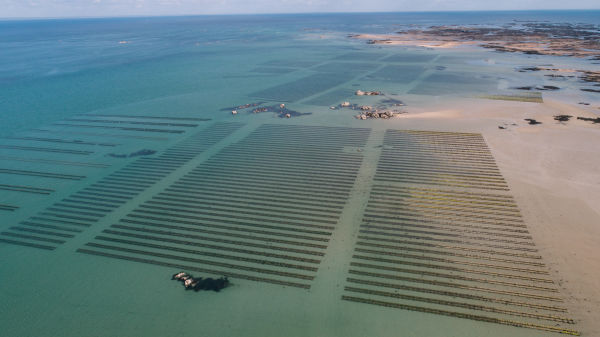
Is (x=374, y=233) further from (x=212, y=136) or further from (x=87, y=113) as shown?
(x=87, y=113)

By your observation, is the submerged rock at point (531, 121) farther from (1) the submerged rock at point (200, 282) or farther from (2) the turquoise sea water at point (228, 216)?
(1) the submerged rock at point (200, 282)

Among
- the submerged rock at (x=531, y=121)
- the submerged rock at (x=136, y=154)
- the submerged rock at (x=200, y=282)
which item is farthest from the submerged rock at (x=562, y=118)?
Result: the submerged rock at (x=136, y=154)

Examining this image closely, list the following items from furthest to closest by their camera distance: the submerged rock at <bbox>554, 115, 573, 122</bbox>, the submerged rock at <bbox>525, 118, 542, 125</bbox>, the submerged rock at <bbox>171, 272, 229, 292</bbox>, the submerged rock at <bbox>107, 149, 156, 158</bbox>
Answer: the submerged rock at <bbox>554, 115, 573, 122</bbox>
the submerged rock at <bbox>525, 118, 542, 125</bbox>
the submerged rock at <bbox>107, 149, 156, 158</bbox>
the submerged rock at <bbox>171, 272, 229, 292</bbox>

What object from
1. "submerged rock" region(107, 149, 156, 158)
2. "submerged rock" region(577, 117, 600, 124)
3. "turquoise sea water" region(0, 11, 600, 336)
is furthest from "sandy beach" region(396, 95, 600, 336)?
"submerged rock" region(107, 149, 156, 158)

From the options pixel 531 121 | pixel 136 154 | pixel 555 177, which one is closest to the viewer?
pixel 555 177

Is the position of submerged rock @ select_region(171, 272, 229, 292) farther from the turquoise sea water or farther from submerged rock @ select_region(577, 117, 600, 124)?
submerged rock @ select_region(577, 117, 600, 124)

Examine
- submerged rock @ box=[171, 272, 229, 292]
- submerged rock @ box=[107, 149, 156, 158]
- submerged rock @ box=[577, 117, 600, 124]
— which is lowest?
submerged rock @ box=[171, 272, 229, 292]

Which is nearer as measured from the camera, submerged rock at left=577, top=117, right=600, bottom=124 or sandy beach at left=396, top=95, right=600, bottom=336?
sandy beach at left=396, top=95, right=600, bottom=336

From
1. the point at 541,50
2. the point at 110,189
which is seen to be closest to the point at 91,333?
the point at 110,189

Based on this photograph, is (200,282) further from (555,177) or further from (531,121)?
(531,121)

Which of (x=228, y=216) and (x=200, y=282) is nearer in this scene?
(x=200, y=282)

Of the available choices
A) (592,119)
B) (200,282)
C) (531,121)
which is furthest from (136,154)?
(592,119)
